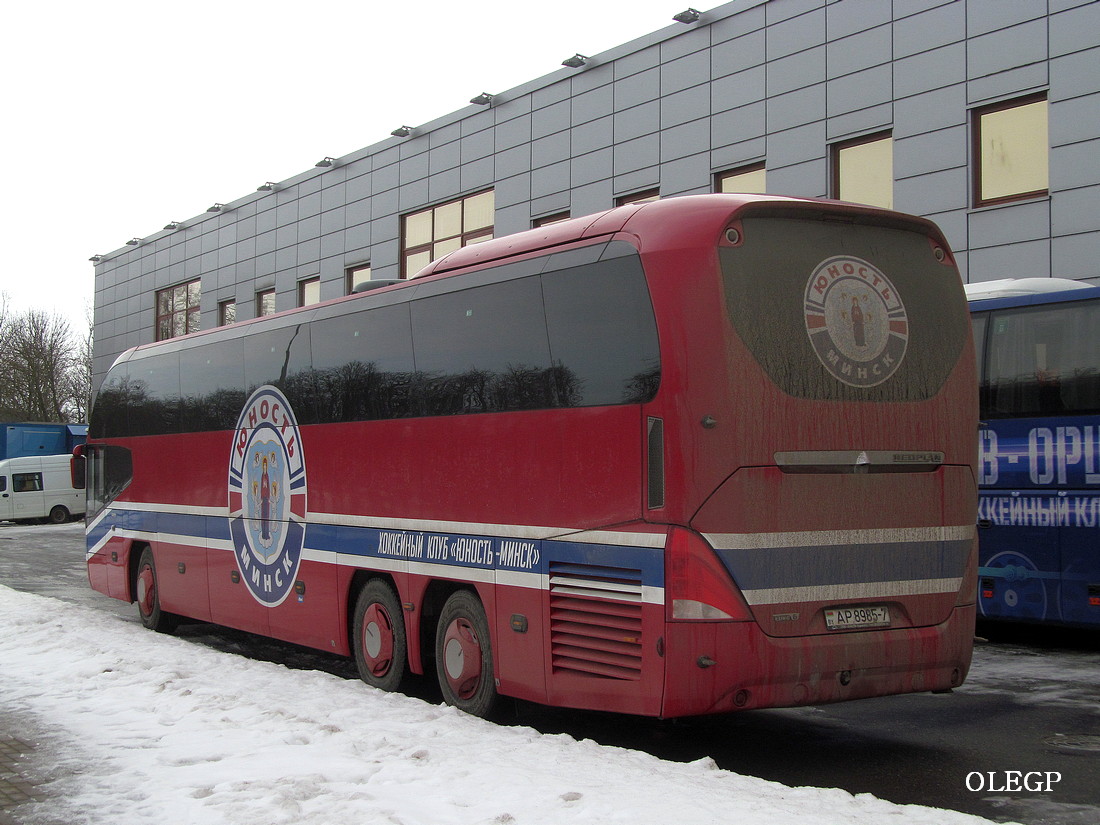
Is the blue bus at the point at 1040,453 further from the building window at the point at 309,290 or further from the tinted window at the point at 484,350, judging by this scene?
the building window at the point at 309,290

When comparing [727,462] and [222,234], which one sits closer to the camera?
[727,462]

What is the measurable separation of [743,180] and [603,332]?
1736cm

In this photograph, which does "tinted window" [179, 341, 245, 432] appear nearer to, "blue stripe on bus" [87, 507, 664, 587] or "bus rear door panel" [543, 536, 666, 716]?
"blue stripe on bus" [87, 507, 664, 587]

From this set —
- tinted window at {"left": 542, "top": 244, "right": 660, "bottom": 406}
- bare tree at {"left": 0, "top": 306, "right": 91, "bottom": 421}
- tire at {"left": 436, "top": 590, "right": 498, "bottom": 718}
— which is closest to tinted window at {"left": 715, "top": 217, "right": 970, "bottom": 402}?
tinted window at {"left": 542, "top": 244, "right": 660, "bottom": 406}

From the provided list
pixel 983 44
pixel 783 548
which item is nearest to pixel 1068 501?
pixel 783 548

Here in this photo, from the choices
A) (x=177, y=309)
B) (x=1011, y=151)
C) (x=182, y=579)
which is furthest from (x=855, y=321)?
(x=177, y=309)

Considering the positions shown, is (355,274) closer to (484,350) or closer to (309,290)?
(309,290)

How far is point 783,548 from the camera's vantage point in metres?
6.75

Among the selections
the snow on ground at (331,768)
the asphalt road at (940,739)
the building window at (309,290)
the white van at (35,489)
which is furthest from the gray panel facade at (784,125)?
the white van at (35,489)

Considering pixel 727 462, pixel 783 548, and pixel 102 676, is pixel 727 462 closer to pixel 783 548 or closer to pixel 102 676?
pixel 783 548

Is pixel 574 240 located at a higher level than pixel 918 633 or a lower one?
higher

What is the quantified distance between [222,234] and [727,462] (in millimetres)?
38435

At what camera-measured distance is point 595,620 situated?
7203 mm

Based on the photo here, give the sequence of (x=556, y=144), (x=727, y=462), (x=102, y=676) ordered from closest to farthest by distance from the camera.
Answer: (x=727, y=462), (x=102, y=676), (x=556, y=144)
